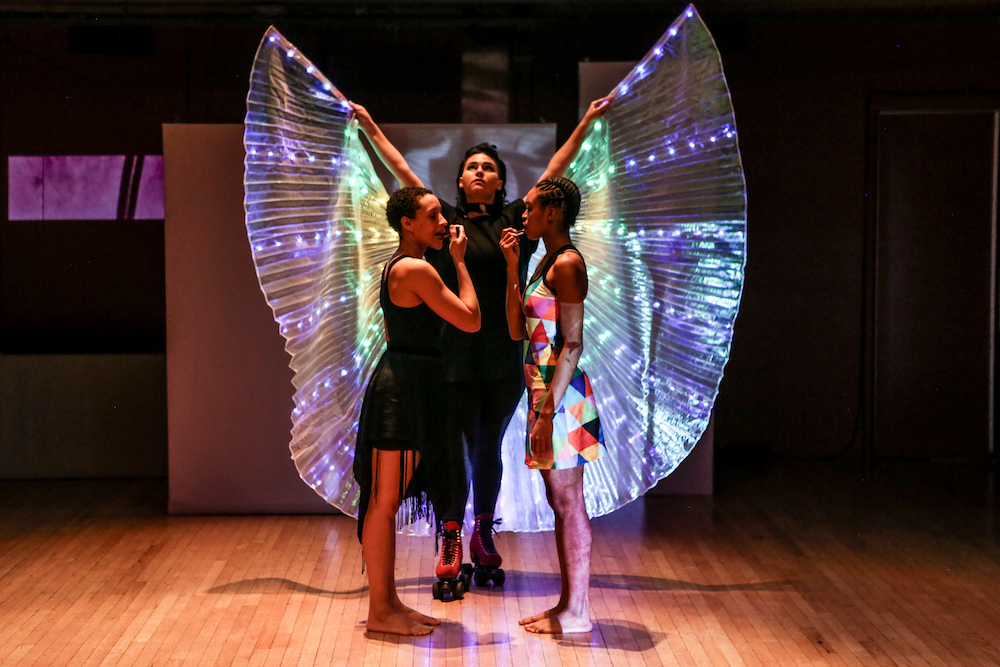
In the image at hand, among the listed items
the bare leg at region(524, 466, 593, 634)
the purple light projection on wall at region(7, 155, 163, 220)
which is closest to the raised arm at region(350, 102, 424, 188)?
the bare leg at region(524, 466, 593, 634)

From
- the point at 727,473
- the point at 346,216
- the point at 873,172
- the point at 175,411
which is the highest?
the point at 873,172

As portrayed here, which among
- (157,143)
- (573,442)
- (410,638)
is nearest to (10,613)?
(410,638)

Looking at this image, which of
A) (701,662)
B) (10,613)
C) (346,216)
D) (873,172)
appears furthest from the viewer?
(873,172)

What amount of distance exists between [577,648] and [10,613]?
205 centimetres

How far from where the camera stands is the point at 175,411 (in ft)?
15.8

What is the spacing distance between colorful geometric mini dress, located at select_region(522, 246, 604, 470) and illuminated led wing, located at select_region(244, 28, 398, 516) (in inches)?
35.3

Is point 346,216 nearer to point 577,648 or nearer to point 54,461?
point 577,648

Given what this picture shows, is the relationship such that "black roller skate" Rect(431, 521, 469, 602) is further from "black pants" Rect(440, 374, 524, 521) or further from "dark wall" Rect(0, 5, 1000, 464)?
"dark wall" Rect(0, 5, 1000, 464)

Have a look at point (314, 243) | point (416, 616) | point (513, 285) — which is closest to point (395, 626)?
point (416, 616)

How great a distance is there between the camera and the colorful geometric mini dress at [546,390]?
3072mm

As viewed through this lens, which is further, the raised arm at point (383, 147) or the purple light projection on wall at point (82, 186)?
the purple light projection on wall at point (82, 186)

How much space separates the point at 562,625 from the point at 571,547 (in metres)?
0.29

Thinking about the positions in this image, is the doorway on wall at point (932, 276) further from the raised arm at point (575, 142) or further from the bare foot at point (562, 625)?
the bare foot at point (562, 625)

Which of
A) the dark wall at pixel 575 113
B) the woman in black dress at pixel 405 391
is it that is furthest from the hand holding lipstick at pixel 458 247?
the dark wall at pixel 575 113
